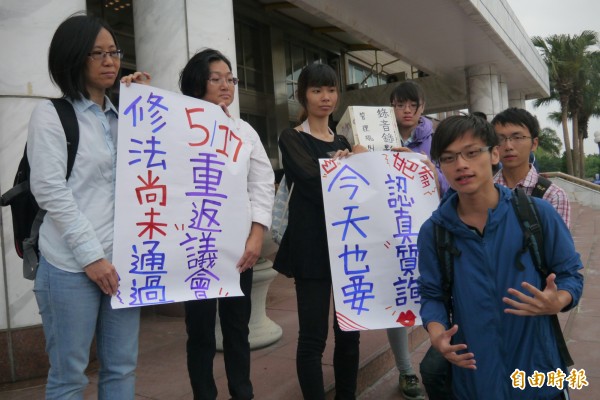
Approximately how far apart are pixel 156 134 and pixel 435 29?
1036cm

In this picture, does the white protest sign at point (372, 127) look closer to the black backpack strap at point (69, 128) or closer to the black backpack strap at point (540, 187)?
the black backpack strap at point (540, 187)

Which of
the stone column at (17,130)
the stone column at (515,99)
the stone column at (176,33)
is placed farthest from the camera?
the stone column at (515,99)

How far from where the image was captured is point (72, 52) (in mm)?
1849

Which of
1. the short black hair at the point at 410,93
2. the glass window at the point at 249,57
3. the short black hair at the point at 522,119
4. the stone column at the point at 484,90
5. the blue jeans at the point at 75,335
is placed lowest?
the blue jeans at the point at 75,335

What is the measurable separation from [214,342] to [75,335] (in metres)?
0.75

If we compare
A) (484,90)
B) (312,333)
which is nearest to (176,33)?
(312,333)

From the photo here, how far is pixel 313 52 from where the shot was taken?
16.0 metres

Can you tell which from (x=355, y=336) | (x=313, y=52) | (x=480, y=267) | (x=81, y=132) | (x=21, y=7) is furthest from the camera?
(x=313, y=52)

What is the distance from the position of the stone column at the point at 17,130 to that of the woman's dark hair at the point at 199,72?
1.35 metres

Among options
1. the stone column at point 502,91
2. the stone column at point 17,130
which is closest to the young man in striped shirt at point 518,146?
the stone column at point 17,130

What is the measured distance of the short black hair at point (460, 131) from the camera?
5.84 ft

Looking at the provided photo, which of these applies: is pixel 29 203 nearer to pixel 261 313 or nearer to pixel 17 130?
pixel 17 130

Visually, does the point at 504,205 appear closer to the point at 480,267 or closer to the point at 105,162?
the point at 480,267

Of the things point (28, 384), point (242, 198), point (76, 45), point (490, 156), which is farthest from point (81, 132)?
point (28, 384)
